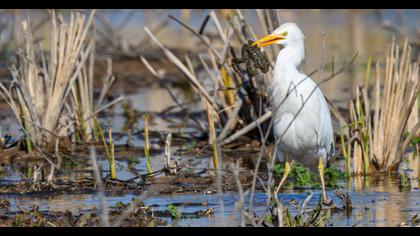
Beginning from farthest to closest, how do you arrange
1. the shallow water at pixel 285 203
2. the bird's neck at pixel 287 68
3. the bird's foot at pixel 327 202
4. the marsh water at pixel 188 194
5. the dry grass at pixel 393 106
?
the dry grass at pixel 393 106 < the bird's neck at pixel 287 68 < the bird's foot at pixel 327 202 < the marsh water at pixel 188 194 < the shallow water at pixel 285 203

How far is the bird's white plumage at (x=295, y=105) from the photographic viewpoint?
7.45 metres

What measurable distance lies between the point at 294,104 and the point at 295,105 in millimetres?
13

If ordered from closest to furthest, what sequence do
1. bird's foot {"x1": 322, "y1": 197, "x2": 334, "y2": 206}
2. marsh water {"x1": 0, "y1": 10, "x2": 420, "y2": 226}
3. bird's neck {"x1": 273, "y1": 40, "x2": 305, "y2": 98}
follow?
marsh water {"x1": 0, "y1": 10, "x2": 420, "y2": 226}, bird's foot {"x1": 322, "y1": 197, "x2": 334, "y2": 206}, bird's neck {"x1": 273, "y1": 40, "x2": 305, "y2": 98}

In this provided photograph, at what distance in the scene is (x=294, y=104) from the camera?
Answer: 7480mm

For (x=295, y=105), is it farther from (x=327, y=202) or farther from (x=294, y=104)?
(x=327, y=202)

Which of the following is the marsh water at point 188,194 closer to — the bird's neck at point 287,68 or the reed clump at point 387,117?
the reed clump at point 387,117

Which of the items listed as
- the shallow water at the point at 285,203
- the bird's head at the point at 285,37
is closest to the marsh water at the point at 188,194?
the shallow water at the point at 285,203

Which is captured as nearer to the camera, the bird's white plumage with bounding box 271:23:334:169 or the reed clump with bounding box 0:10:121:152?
the bird's white plumage with bounding box 271:23:334:169

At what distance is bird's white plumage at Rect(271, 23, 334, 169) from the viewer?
7.45 m

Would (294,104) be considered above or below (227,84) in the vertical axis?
below

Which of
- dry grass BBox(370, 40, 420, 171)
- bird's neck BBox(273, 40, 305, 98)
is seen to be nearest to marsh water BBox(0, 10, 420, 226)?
dry grass BBox(370, 40, 420, 171)

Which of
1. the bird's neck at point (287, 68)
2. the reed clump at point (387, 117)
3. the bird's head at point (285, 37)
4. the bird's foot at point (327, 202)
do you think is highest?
the bird's head at point (285, 37)

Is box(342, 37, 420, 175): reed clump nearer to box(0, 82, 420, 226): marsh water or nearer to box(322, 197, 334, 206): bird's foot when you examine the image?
box(0, 82, 420, 226): marsh water

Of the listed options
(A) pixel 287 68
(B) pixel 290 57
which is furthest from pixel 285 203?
(B) pixel 290 57
